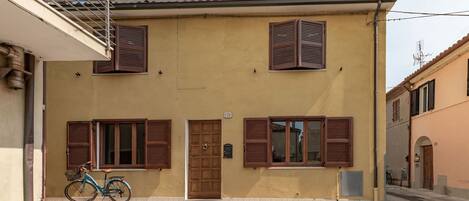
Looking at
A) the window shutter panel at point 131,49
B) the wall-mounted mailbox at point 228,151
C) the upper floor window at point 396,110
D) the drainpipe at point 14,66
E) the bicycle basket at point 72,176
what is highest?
the window shutter panel at point 131,49

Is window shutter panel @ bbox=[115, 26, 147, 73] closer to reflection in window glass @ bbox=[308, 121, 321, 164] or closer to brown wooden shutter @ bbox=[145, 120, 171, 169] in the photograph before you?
brown wooden shutter @ bbox=[145, 120, 171, 169]

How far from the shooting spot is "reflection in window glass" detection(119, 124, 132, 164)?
1429cm

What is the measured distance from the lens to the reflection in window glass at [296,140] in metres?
14.0

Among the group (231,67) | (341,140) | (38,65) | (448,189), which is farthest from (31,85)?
(448,189)

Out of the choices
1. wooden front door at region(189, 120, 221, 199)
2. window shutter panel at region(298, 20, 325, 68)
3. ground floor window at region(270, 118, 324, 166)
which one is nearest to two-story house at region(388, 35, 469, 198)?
window shutter panel at region(298, 20, 325, 68)

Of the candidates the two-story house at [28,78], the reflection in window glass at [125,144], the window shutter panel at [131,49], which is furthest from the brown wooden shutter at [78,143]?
the two-story house at [28,78]

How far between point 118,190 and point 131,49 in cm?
368

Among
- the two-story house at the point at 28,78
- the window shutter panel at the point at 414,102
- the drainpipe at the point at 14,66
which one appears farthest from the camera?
the window shutter panel at the point at 414,102

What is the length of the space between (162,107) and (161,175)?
180 cm

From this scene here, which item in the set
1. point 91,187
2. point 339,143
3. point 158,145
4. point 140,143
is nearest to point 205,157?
point 158,145

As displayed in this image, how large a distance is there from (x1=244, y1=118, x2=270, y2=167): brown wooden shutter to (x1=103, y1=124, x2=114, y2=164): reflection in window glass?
3.64m

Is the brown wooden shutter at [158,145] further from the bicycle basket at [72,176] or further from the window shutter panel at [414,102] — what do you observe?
the window shutter panel at [414,102]

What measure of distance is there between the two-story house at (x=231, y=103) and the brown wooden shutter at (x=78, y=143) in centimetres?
3

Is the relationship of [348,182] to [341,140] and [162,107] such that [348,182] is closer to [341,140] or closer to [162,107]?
[341,140]
